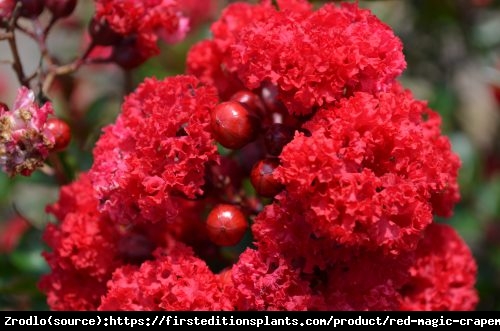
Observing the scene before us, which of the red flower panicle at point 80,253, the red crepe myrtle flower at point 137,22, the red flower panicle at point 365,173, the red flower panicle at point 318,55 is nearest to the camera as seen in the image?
the red flower panicle at point 365,173

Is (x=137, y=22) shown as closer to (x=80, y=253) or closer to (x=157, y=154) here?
(x=157, y=154)

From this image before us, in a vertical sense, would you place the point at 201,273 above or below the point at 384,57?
below

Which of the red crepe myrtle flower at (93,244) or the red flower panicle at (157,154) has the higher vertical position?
the red flower panicle at (157,154)

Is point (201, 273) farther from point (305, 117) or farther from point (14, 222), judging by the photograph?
point (14, 222)

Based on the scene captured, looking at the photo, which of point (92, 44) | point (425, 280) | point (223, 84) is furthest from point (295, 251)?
point (92, 44)

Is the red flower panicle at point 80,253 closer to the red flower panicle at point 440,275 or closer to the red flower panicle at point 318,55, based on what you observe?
the red flower panicle at point 318,55

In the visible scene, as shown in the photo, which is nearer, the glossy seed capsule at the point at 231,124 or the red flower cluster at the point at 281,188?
the red flower cluster at the point at 281,188

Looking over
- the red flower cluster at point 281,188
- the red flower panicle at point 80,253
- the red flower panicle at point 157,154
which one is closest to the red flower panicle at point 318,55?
the red flower cluster at point 281,188

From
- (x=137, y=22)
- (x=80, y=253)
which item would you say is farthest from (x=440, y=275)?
(x=137, y=22)
